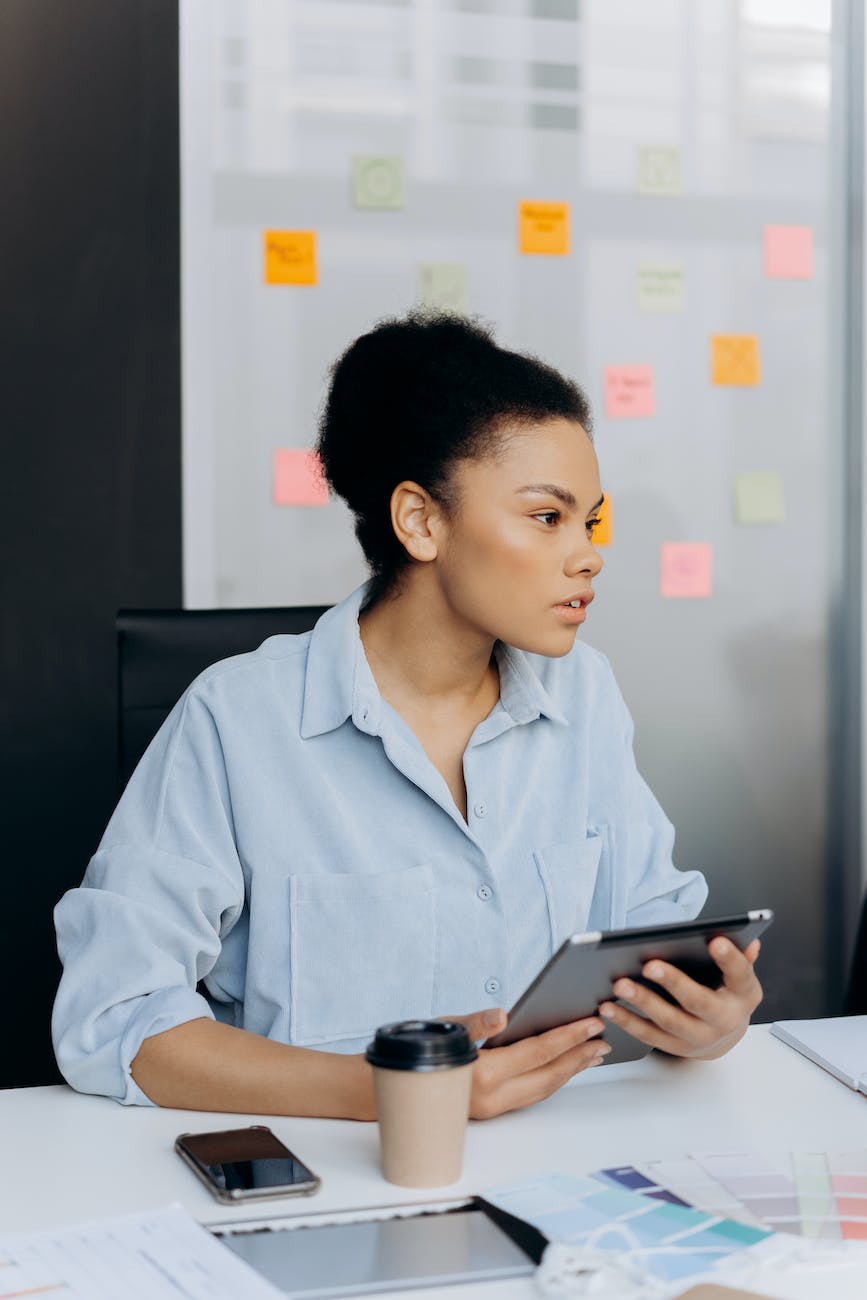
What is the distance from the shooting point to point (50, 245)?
2.38 m

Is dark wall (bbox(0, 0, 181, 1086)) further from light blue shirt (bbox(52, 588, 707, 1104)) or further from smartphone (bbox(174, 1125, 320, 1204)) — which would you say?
smartphone (bbox(174, 1125, 320, 1204))

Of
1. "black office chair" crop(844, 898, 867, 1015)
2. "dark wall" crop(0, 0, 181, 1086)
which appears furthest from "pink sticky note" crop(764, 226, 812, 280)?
"black office chair" crop(844, 898, 867, 1015)

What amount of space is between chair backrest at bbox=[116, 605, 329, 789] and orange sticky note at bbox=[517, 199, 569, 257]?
122cm

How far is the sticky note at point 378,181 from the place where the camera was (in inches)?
99.3

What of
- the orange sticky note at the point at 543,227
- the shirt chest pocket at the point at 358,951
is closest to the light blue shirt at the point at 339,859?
the shirt chest pocket at the point at 358,951

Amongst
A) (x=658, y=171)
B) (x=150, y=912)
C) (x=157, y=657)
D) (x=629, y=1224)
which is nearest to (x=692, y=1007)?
(x=629, y=1224)

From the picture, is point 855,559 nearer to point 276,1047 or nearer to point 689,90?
point 689,90

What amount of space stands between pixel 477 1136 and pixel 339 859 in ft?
1.23

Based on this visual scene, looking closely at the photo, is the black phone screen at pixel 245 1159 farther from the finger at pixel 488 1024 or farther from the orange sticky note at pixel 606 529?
the orange sticky note at pixel 606 529

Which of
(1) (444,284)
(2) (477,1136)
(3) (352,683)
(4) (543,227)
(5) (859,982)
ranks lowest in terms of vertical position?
(5) (859,982)

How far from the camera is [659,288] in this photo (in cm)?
265

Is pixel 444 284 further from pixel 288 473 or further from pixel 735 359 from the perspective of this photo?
pixel 735 359

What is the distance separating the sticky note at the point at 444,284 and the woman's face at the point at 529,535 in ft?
3.84

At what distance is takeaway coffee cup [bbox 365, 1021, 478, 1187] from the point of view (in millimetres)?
917
